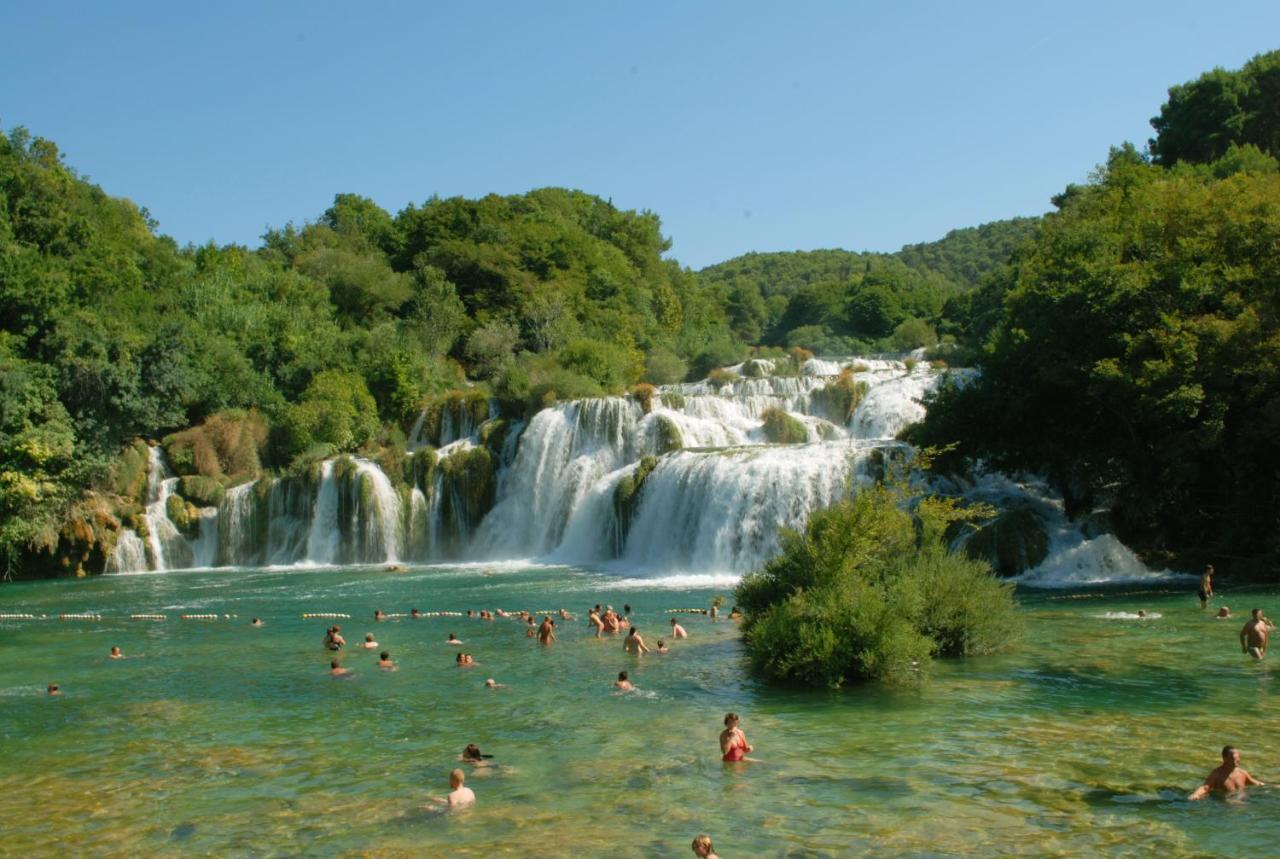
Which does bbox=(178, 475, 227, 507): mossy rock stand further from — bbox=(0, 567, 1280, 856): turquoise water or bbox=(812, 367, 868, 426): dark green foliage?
bbox=(812, 367, 868, 426): dark green foliage

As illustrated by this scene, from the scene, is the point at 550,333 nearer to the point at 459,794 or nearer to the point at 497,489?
the point at 497,489

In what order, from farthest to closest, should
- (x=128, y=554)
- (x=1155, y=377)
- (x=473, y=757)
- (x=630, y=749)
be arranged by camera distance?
(x=128, y=554) < (x=1155, y=377) < (x=630, y=749) < (x=473, y=757)

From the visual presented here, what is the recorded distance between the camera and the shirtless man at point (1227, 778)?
1033 cm

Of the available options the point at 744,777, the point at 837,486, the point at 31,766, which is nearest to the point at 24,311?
the point at 837,486

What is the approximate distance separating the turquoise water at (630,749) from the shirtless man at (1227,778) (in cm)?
14

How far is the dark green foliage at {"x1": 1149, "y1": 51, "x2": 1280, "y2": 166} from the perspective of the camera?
51.0 metres

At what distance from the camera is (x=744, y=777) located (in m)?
11.5

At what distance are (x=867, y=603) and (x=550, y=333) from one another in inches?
1656

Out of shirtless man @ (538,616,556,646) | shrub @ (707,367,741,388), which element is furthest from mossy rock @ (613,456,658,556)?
shirtless man @ (538,616,556,646)

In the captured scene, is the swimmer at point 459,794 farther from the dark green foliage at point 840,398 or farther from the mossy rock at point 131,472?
the mossy rock at point 131,472

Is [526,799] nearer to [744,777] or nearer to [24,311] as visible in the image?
[744,777]

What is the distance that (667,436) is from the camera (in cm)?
3744

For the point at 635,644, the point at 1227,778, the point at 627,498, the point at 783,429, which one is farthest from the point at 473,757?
the point at 783,429

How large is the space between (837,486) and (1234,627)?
11.9 meters
